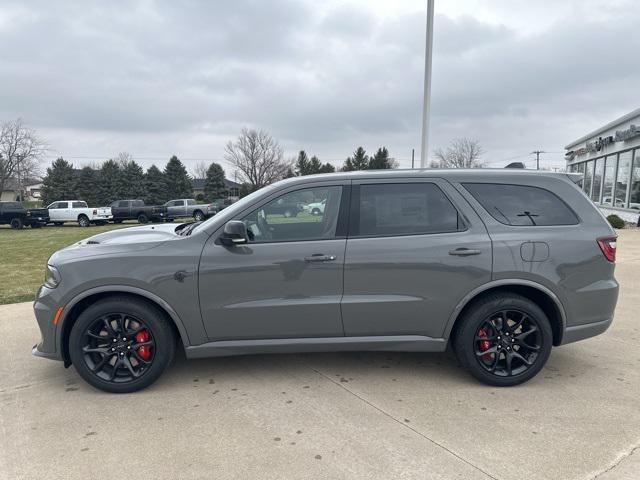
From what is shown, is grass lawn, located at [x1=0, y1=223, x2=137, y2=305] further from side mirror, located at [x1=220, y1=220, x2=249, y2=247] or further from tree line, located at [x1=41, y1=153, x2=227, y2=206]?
tree line, located at [x1=41, y1=153, x2=227, y2=206]

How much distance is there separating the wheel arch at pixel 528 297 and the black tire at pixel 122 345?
2.29 metres

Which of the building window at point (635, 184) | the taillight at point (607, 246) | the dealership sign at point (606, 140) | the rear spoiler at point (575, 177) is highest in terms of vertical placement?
the dealership sign at point (606, 140)

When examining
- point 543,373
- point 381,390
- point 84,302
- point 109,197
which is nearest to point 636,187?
point 543,373

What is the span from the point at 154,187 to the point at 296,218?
54856mm

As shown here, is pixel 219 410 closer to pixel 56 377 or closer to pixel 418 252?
pixel 56 377

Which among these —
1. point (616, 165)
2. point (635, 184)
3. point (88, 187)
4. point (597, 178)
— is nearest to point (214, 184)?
point (88, 187)

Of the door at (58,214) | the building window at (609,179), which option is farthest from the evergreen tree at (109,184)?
the building window at (609,179)

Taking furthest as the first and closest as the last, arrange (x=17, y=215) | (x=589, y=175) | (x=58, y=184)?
(x=58, y=184)
(x=589, y=175)
(x=17, y=215)

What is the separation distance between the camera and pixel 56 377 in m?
3.73

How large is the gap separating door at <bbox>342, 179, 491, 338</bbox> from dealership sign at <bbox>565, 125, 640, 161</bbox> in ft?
66.1

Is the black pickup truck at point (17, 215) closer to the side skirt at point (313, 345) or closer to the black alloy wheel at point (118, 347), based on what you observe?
the black alloy wheel at point (118, 347)

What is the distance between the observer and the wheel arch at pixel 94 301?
328 cm

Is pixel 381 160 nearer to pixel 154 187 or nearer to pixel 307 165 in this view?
pixel 307 165

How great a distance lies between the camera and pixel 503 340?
3.48 meters
